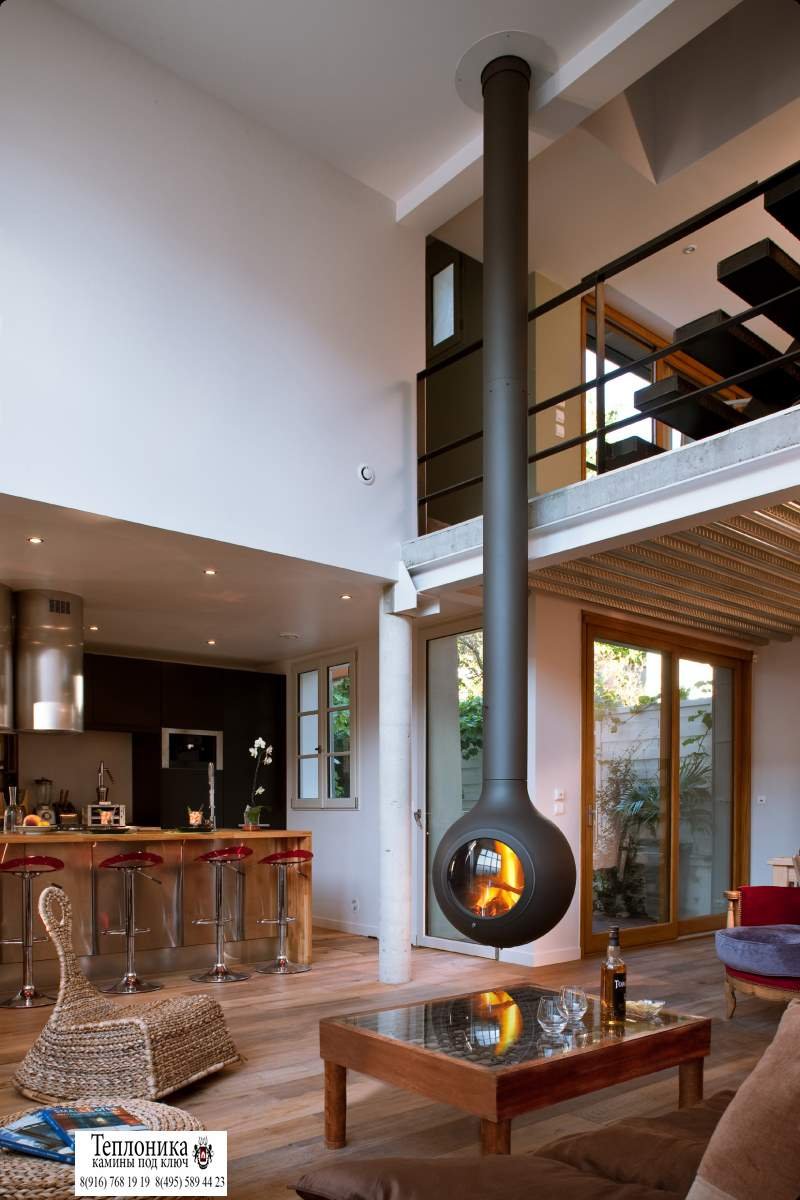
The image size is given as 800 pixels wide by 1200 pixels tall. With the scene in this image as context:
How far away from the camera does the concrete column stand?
6180 millimetres

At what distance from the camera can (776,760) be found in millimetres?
8688

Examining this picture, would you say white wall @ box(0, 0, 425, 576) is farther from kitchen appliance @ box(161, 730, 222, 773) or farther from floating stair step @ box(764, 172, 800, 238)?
kitchen appliance @ box(161, 730, 222, 773)

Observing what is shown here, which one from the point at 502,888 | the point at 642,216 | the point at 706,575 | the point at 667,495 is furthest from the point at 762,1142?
the point at 642,216

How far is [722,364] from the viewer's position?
17.5 ft

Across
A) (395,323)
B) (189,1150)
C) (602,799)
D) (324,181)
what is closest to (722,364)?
(395,323)

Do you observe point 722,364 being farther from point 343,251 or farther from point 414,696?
point 414,696

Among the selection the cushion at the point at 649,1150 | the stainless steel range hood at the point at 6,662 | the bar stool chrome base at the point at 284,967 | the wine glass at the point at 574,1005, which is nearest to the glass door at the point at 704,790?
the bar stool chrome base at the point at 284,967

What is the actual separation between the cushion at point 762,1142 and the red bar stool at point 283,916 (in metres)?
5.42

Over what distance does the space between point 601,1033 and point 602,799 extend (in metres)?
4.26

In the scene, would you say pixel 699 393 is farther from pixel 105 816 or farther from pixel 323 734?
pixel 323 734

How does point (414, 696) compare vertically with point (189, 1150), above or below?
above

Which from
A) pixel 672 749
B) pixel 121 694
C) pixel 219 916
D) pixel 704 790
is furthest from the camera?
pixel 121 694

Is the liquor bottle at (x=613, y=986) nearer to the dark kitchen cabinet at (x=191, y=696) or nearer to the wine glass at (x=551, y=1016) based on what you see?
the wine glass at (x=551, y=1016)

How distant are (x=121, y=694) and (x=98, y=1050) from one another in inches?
210
